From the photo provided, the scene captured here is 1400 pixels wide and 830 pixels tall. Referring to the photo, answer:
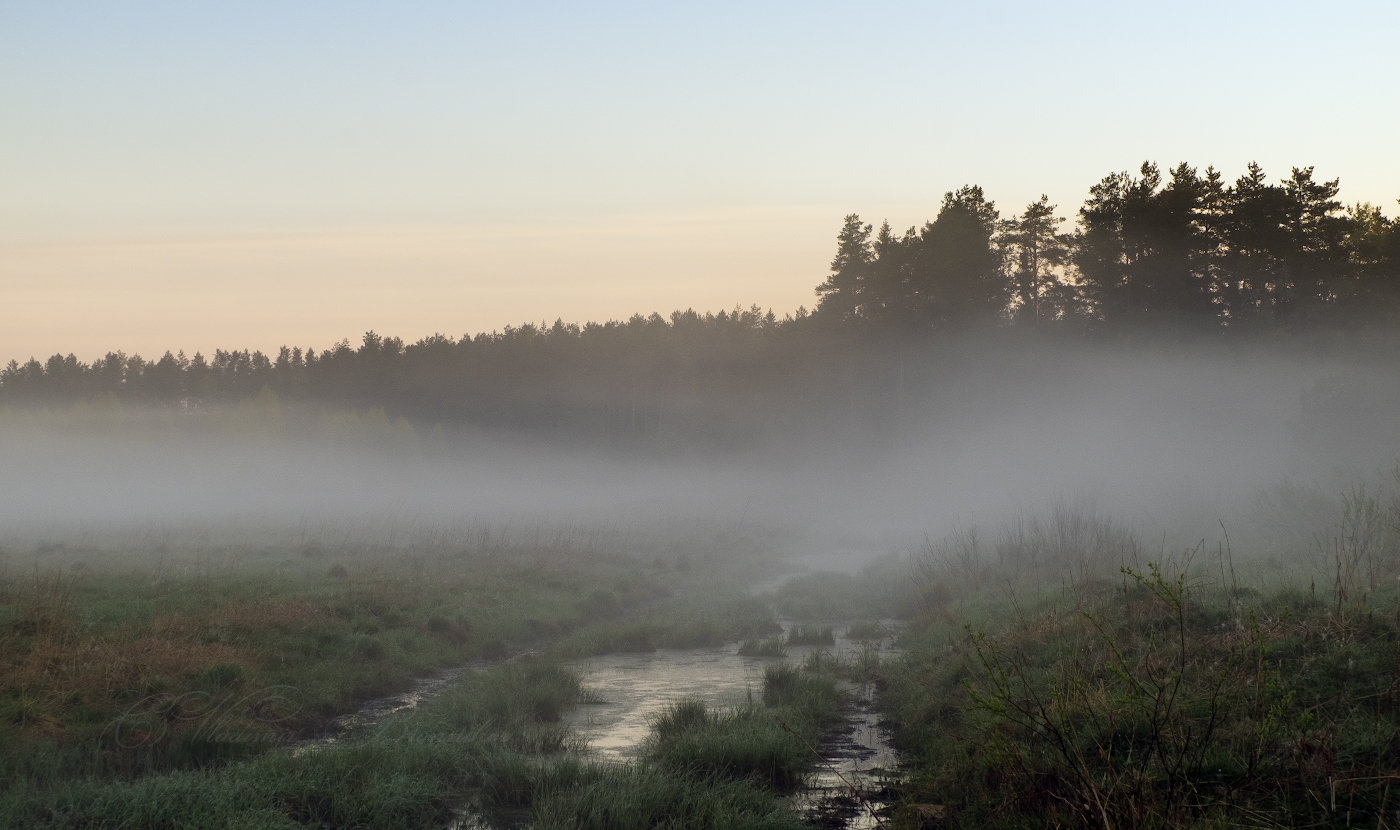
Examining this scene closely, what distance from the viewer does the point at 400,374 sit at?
10475cm

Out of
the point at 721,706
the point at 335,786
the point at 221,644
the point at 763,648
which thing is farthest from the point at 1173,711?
the point at 221,644

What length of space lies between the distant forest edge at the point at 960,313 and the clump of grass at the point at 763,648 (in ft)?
113

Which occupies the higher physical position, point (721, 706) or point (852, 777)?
point (852, 777)

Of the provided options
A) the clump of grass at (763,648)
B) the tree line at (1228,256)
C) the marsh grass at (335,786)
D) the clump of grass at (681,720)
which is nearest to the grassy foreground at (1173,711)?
the clump of grass at (681,720)

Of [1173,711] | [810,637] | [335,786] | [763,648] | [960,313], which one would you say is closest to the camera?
[1173,711]

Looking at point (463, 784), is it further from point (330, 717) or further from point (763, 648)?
point (763, 648)

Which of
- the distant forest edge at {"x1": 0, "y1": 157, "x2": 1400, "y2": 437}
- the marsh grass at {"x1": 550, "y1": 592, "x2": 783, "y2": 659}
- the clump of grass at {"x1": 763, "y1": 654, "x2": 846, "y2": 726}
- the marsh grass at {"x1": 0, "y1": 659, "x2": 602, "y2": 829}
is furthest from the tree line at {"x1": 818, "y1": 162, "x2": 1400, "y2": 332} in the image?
the marsh grass at {"x1": 0, "y1": 659, "x2": 602, "y2": 829}

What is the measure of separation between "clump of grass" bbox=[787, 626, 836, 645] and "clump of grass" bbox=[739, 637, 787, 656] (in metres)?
0.45

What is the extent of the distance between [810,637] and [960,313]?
132 ft

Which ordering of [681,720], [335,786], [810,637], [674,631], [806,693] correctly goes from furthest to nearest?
[674,631], [810,637], [806,693], [681,720], [335,786]

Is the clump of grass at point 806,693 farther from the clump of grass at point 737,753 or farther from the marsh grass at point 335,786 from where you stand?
the marsh grass at point 335,786

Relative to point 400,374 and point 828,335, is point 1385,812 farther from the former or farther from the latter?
point 400,374

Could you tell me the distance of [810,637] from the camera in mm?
16578

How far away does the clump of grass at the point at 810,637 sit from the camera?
53.7 ft
